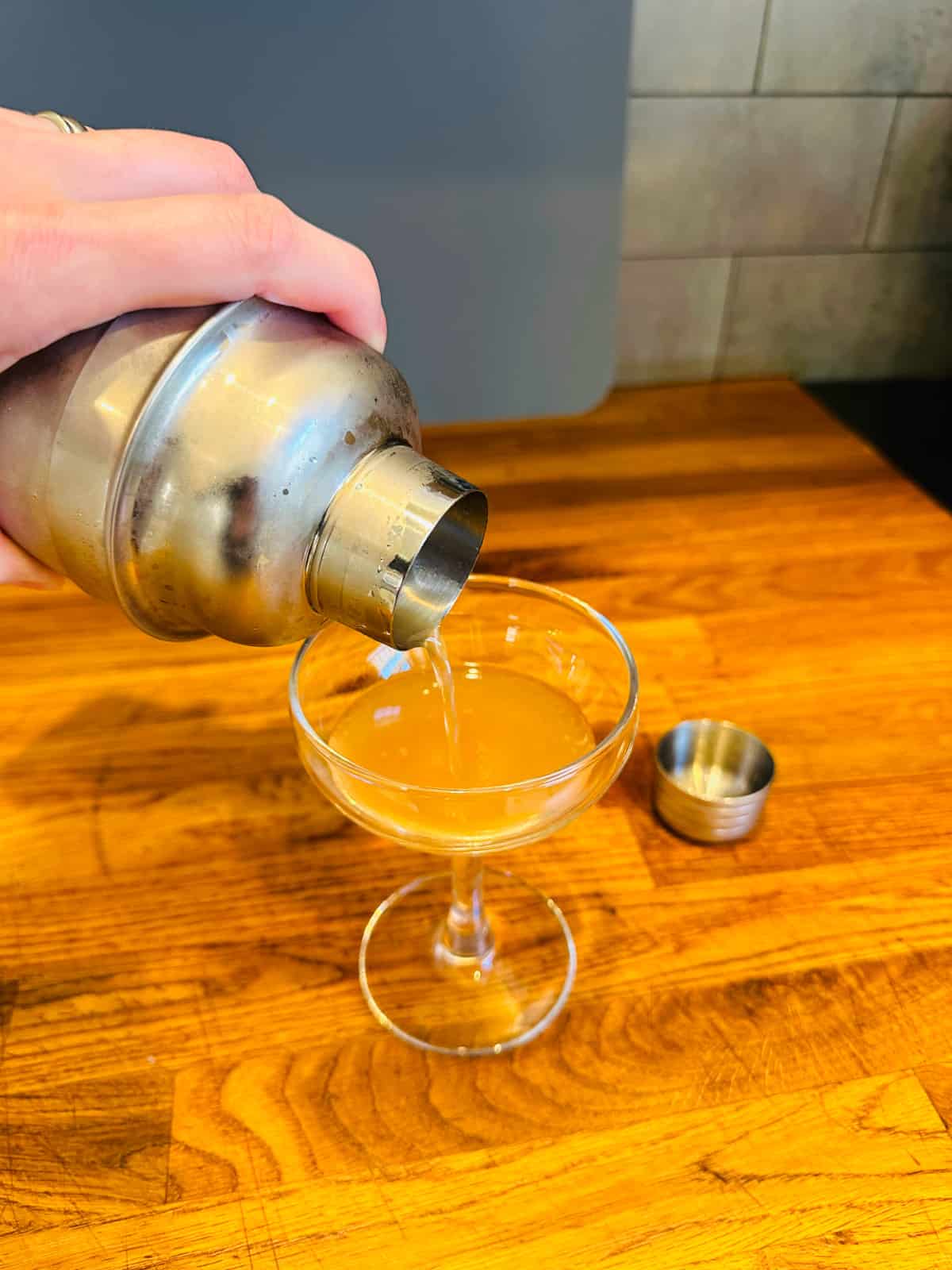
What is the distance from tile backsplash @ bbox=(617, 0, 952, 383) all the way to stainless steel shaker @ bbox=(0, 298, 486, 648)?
2.59ft

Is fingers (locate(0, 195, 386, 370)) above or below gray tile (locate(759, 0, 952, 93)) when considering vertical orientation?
above

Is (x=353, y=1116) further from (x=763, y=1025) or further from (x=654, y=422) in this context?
(x=654, y=422)

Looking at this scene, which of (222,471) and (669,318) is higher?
(222,471)

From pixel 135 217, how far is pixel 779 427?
2.77 ft

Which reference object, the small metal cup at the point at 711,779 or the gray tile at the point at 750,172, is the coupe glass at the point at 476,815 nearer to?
the small metal cup at the point at 711,779

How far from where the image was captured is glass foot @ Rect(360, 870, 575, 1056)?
0.52 m

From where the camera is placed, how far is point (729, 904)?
1.87 ft

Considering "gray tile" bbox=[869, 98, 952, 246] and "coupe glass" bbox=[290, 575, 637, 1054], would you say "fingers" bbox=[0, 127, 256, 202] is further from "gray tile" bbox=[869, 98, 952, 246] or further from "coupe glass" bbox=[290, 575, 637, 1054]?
"gray tile" bbox=[869, 98, 952, 246]

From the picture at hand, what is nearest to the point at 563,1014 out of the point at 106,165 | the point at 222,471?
the point at 222,471

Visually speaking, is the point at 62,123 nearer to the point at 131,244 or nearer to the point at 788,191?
the point at 131,244

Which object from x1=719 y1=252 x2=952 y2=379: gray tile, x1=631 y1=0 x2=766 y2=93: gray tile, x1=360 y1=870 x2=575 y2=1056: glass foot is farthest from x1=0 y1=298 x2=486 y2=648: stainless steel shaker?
x1=719 y1=252 x2=952 y2=379: gray tile

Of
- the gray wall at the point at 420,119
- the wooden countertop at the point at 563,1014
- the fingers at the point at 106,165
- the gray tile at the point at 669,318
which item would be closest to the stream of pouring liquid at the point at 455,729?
the wooden countertop at the point at 563,1014

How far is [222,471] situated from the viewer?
36 centimetres

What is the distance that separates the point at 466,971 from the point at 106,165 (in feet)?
1.44
